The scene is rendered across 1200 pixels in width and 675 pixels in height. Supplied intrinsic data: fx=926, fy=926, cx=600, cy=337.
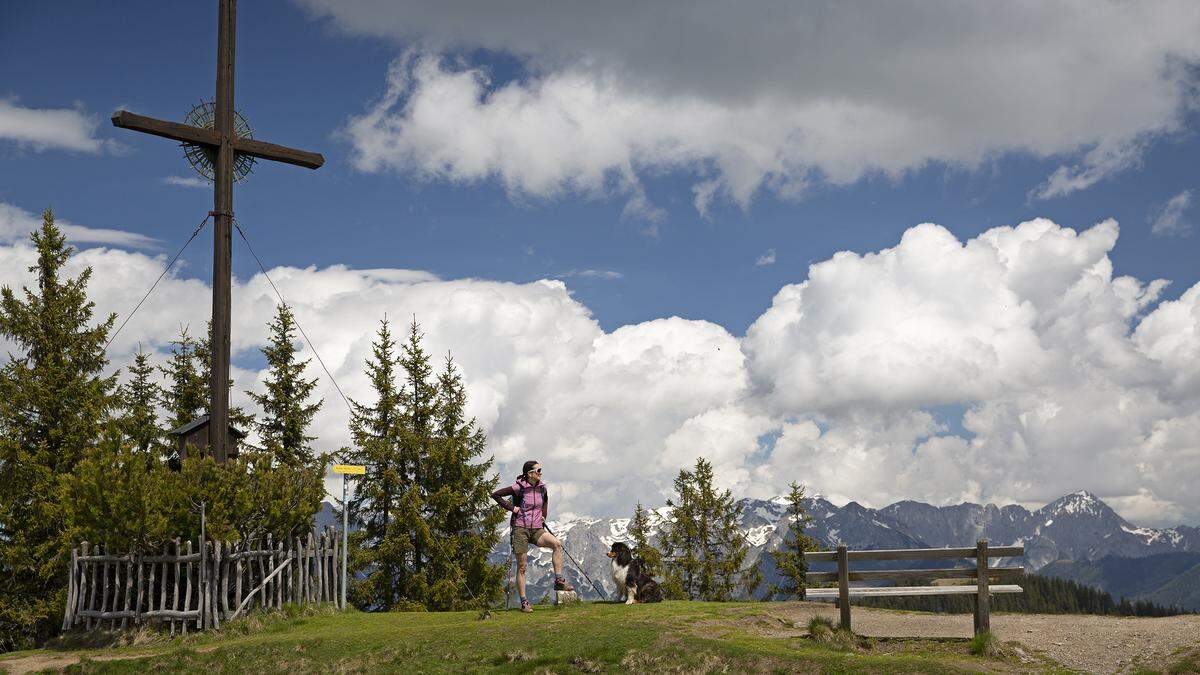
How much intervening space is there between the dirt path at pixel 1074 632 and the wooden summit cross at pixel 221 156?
14886 mm

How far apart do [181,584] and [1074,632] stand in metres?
19.2

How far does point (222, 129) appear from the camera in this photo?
2523cm

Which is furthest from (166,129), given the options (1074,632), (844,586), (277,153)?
(1074,632)

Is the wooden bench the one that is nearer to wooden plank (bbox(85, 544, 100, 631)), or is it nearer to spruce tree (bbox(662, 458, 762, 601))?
wooden plank (bbox(85, 544, 100, 631))

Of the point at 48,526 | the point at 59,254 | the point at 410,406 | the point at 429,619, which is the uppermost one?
the point at 59,254

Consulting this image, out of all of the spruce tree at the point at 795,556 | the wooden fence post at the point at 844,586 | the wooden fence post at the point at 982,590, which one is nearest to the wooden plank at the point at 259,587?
the wooden fence post at the point at 844,586

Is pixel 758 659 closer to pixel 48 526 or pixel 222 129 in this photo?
pixel 222 129

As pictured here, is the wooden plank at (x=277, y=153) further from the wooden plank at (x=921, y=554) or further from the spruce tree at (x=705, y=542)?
the spruce tree at (x=705, y=542)

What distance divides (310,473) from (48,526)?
13614mm

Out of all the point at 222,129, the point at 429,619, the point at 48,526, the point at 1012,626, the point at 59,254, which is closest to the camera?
the point at 1012,626

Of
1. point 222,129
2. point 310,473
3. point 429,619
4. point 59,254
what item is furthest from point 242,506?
point 59,254

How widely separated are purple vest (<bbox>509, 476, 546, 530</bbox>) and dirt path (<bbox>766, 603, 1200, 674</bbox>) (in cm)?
534

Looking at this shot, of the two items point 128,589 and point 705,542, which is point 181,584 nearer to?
point 128,589

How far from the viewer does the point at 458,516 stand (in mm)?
39469
